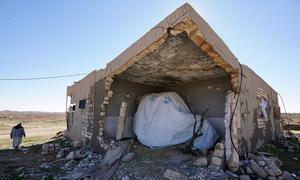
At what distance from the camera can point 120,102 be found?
7.14 meters

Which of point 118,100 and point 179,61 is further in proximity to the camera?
point 118,100

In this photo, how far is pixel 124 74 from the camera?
6.62m

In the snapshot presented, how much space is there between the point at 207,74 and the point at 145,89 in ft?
8.41

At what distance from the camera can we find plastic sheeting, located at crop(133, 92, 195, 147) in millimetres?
6305

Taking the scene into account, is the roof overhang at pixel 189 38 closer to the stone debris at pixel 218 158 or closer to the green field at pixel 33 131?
the stone debris at pixel 218 158

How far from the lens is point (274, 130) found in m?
10.4

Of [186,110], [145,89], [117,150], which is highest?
[145,89]

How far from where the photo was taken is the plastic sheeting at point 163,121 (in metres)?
6.30

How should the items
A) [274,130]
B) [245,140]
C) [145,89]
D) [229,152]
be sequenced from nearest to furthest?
[229,152], [245,140], [145,89], [274,130]

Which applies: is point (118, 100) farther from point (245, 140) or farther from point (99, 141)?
point (245, 140)

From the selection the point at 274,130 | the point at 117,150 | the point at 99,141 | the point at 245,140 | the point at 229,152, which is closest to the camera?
the point at 229,152

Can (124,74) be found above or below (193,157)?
above

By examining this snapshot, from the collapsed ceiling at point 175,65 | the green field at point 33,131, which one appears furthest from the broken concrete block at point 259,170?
the green field at point 33,131

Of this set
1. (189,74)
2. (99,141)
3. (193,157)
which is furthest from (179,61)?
(99,141)
